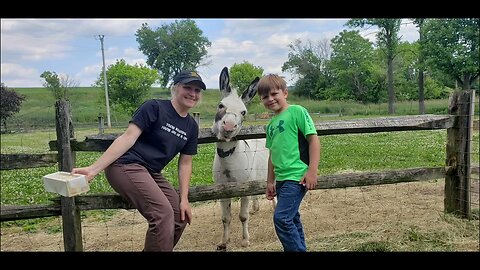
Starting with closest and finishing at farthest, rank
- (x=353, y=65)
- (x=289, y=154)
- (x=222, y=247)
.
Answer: (x=289, y=154), (x=222, y=247), (x=353, y=65)

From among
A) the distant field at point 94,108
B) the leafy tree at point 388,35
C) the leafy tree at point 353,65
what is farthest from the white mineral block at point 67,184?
the leafy tree at point 388,35

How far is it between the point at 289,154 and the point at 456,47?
36355 mm

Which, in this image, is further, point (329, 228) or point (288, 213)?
point (329, 228)

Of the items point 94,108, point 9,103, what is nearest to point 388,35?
point 94,108

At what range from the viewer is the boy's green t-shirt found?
3281mm

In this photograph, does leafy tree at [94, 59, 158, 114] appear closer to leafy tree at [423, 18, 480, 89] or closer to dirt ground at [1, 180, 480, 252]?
dirt ground at [1, 180, 480, 252]

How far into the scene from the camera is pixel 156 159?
3.26 metres

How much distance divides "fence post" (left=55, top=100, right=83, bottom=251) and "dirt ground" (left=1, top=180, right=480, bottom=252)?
104 cm

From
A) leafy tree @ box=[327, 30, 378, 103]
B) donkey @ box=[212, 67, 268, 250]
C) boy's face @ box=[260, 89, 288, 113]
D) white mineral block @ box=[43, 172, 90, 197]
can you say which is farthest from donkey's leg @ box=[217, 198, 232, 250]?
leafy tree @ box=[327, 30, 378, 103]

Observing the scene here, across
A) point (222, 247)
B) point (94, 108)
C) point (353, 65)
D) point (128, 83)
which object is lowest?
point (222, 247)

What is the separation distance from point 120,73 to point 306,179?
103 ft

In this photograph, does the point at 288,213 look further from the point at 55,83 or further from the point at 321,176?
the point at 55,83

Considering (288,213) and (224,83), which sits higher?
(224,83)
